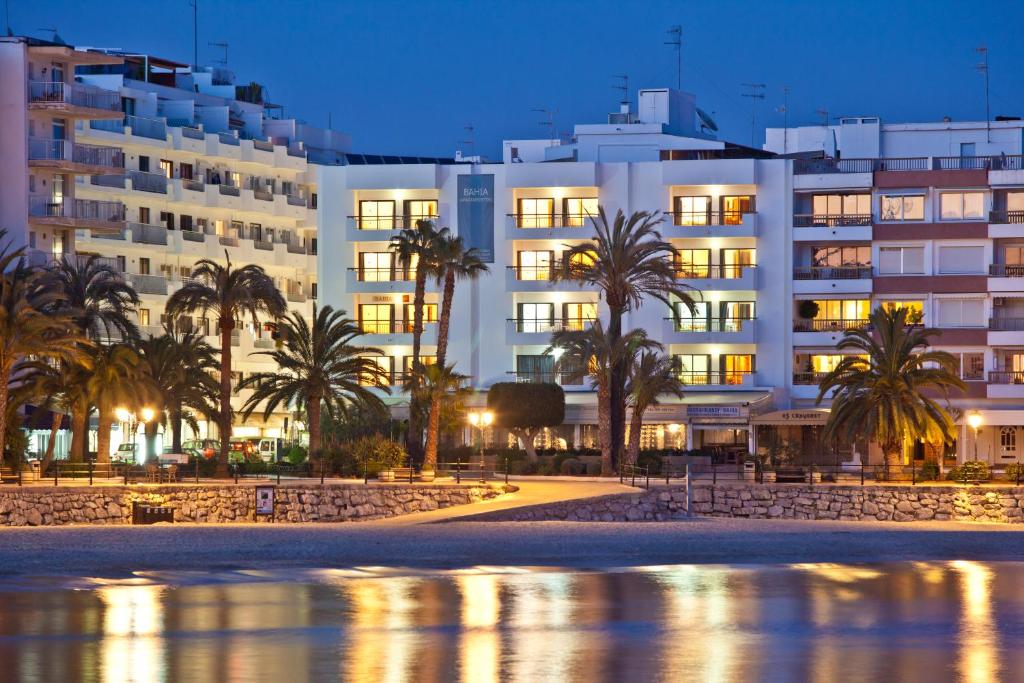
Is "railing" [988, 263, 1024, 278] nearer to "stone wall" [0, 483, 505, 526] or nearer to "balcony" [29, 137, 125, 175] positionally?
"stone wall" [0, 483, 505, 526]

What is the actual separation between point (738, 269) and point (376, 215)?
62.0ft

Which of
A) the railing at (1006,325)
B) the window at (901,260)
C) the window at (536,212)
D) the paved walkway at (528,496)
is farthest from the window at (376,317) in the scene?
the railing at (1006,325)

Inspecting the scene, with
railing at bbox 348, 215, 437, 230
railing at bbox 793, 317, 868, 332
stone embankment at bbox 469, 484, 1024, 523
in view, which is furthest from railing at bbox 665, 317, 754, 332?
stone embankment at bbox 469, 484, 1024, 523

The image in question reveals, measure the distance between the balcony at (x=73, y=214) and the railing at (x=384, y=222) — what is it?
13.2 m

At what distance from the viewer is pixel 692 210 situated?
93312 mm

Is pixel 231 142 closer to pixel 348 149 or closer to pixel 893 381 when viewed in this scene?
pixel 348 149

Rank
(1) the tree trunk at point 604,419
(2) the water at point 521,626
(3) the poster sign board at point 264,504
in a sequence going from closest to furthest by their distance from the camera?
1. (2) the water at point 521,626
2. (3) the poster sign board at point 264,504
3. (1) the tree trunk at point 604,419

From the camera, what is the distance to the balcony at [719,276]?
9156 centimetres

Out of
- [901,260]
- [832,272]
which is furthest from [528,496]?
[901,260]

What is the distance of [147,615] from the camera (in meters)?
29.8

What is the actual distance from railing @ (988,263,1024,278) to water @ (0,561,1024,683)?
53869mm

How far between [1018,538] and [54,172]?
170ft

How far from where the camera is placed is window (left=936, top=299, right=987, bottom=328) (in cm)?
9006

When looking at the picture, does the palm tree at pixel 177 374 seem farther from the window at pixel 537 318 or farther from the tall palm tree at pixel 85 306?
the window at pixel 537 318
